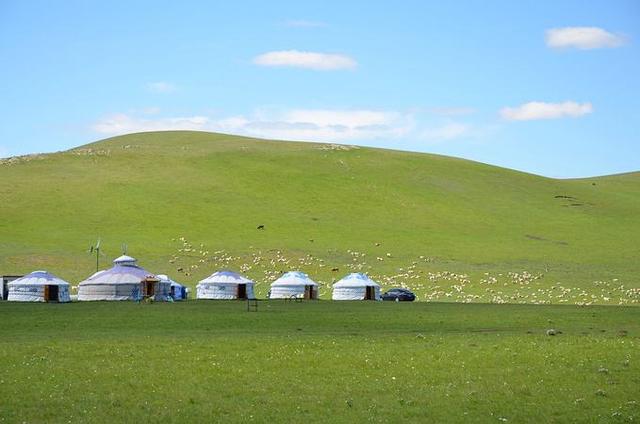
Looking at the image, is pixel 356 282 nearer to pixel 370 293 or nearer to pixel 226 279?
pixel 370 293

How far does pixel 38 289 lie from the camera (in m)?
61.4

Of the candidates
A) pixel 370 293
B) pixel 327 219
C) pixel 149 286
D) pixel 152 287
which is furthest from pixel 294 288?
pixel 327 219

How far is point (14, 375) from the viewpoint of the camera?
23.1 meters

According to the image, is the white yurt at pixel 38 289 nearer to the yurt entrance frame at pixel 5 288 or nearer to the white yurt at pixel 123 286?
the yurt entrance frame at pixel 5 288

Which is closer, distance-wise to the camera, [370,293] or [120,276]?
[120,276]

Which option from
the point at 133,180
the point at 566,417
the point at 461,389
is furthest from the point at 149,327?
the point at 133,180

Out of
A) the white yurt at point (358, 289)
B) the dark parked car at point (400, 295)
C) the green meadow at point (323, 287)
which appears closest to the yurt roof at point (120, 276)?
the green meadow at point (323, 287)

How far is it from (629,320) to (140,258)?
41.5 meters

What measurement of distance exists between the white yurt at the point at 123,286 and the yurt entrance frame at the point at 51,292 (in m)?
2.56

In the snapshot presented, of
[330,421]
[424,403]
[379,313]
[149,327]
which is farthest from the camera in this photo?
[379,313]

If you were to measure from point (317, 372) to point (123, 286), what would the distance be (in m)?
40.5

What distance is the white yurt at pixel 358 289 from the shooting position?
65938 millimetres

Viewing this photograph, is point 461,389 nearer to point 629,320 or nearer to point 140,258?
point 629,320

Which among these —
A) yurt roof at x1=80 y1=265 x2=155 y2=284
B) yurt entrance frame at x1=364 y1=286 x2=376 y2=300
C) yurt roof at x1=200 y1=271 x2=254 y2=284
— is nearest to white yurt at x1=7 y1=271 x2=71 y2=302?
yurt roof at x1=80 y1=265 x2=155 y2=284
